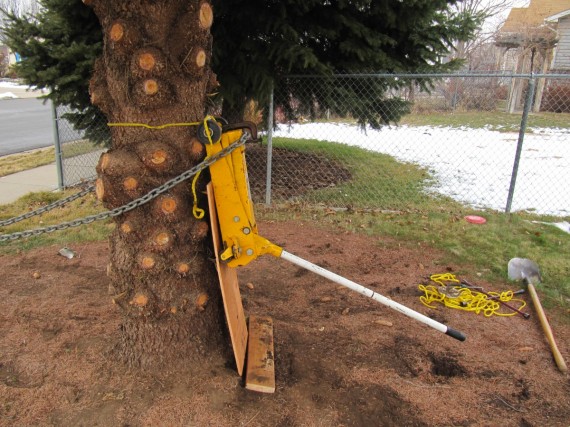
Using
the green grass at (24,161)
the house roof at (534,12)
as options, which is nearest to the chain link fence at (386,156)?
the green grass at (24,161)

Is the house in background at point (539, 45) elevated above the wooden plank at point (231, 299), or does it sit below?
above

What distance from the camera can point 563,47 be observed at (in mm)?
22844

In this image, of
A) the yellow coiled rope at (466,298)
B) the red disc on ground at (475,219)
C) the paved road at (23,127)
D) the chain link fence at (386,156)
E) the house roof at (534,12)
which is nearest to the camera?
the yellow coiled rope at (466,298)

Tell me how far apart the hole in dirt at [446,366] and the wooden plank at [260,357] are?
1027 millimetres

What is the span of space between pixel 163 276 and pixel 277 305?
4.27 ft

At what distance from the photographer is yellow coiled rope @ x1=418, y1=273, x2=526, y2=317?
3719 mm

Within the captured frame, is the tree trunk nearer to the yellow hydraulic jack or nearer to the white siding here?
the yellow hydraulic jack

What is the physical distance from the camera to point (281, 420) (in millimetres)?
2350

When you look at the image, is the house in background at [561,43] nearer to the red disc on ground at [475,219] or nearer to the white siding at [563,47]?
the white siding at [563,47]

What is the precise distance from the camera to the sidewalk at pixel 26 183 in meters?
7.09

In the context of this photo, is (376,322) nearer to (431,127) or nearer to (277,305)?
(277,305)

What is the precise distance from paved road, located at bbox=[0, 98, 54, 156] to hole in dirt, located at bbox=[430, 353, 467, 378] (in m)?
10.9

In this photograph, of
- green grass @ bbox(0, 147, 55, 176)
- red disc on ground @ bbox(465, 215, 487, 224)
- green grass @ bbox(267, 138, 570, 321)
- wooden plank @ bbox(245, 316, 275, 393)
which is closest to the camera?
wooden plank @ bbox(245, 316, 275, 393)

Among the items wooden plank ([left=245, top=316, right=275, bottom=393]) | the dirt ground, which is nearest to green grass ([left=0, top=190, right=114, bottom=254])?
the dirt ground
